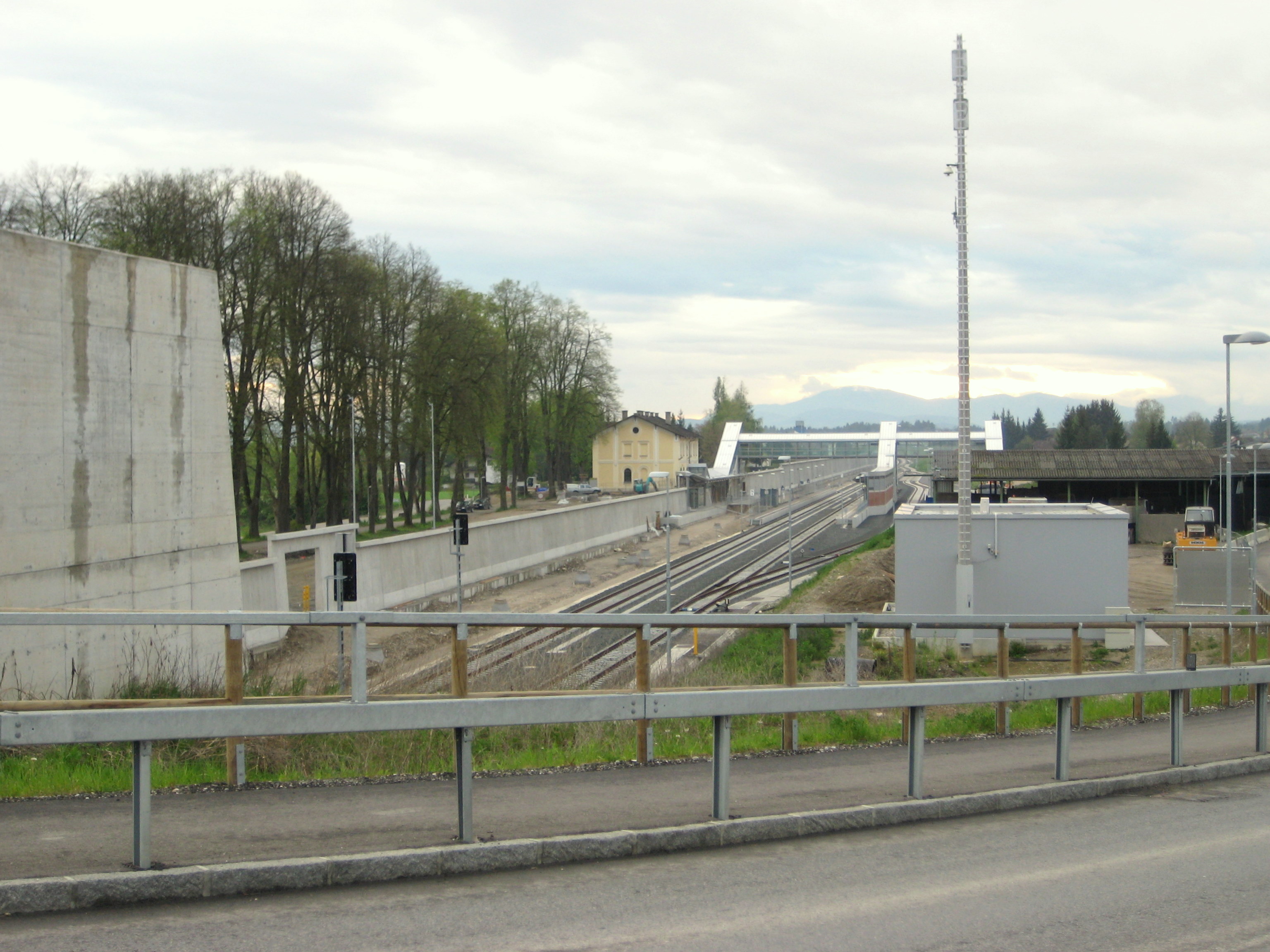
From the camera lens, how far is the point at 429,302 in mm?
55625

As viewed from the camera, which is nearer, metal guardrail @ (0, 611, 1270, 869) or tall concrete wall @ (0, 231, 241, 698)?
metal guardrail @ (0, 611, 1270, 869)

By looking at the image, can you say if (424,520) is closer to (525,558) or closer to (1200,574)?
(525,558)

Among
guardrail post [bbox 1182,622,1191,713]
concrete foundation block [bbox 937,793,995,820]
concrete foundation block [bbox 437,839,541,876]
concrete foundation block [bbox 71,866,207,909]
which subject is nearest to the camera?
concrete foundation block [bbox 71,866,207,909]

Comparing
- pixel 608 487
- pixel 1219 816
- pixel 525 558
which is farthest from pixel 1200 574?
pixel 608 487

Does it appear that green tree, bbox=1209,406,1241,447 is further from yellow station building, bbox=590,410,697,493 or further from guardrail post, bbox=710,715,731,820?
guardrail post, bbox=710,715,731,820

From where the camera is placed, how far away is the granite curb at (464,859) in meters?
4.85

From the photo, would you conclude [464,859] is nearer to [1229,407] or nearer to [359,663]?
[359,663]

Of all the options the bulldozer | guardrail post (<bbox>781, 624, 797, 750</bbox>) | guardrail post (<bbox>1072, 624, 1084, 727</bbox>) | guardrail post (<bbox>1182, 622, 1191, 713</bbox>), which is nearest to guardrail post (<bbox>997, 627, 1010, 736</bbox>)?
guardrail post (<bbox>1072, 624, 1084, 727</bbox>)

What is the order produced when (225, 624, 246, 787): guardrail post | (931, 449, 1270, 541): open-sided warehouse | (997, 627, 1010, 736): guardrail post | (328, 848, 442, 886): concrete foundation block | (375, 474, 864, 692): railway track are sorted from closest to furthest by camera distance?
(328, 848, 442, 886): concrete foundation block
(225, 624, 246, 787): guardrail post
(997, 627, 1010, 736): guardrail post
(375, 474, 864, 692): railway track
(931, 449, 1270, 541): open-sided warehouse

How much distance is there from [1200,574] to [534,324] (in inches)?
2195

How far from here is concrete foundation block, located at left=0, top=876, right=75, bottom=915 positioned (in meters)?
4.73

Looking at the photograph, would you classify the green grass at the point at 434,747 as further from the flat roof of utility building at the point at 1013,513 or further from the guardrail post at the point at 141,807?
the flat roof of utility building at the point at 1013,513

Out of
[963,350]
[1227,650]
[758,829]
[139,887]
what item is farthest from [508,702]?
[963,350]

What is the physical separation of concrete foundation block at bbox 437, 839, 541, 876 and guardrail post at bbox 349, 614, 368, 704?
1000 millimetres
